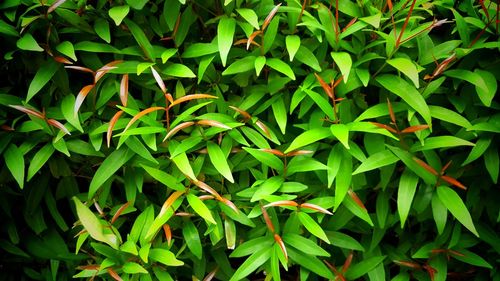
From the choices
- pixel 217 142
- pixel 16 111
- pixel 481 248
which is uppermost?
pixel 16 111

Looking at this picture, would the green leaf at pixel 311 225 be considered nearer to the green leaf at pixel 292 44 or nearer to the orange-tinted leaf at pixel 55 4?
the green leaf at pixel 292 44

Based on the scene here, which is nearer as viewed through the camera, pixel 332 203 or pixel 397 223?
pixel 332 203

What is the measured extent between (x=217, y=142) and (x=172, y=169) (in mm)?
150

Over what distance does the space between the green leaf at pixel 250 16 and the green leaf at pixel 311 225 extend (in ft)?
1.67

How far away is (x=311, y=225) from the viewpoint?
1202 millimetres

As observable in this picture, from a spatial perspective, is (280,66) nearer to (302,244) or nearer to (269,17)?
(269,17)

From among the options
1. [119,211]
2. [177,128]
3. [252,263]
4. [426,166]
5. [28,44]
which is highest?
[28,44]

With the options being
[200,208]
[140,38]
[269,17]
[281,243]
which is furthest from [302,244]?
[140,38]

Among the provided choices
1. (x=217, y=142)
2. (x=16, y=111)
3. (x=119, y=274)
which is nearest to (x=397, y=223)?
(x=217, y=142)

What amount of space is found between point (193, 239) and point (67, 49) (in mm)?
609

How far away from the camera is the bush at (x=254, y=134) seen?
123 centimetres

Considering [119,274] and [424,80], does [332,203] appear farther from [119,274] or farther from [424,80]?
[119,274]

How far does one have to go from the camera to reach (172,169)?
130cm

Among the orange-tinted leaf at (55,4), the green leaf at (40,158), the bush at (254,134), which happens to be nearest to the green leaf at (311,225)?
the bush at (254,134)
